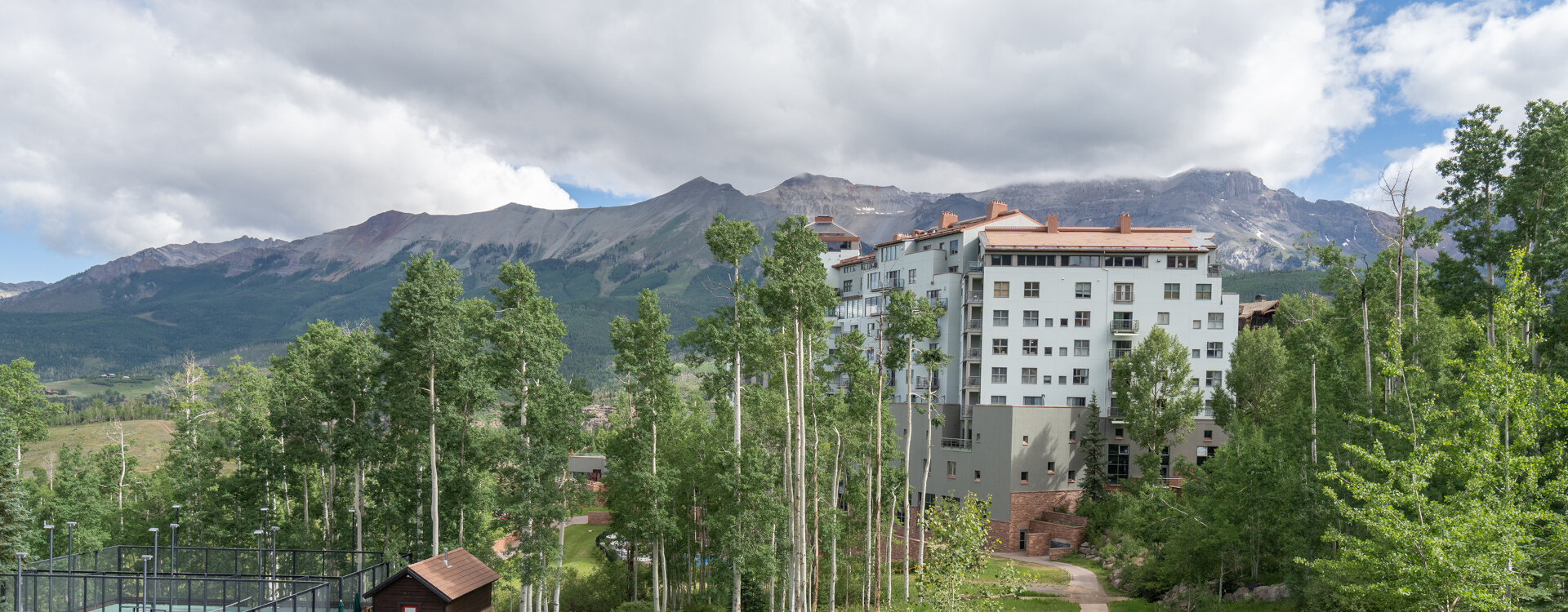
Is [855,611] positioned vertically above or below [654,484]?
below

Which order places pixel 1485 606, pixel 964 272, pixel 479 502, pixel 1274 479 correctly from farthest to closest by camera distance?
pixel 964 272
pixel 479 502
pixel 1274 479
pixel 1485 606

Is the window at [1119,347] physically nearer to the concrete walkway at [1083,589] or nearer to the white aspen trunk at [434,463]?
the concrete walkway at [1083,589]

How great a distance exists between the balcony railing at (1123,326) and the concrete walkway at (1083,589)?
2205 cm

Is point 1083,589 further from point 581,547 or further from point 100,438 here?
point 100,438

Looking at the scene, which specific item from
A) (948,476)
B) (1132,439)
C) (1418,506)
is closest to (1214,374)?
(1132,439)

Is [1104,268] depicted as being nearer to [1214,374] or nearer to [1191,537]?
[1214,374]

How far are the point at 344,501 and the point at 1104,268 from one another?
204 ft

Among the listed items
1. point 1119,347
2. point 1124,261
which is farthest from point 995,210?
point 1119,347

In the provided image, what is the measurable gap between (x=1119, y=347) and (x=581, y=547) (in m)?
53.2

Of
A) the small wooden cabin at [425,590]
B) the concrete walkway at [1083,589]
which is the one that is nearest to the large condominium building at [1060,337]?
the concrete walkway at [1083,589]

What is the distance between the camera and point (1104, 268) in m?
74.9

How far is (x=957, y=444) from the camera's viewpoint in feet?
244

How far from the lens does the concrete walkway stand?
158 feet

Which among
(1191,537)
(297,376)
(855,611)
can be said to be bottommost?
(855,611)
